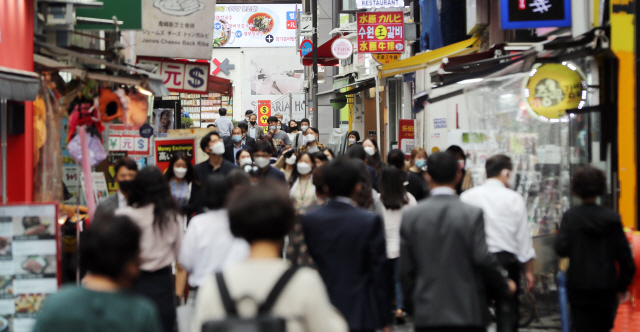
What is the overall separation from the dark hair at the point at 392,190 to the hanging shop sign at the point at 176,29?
19.6 feet

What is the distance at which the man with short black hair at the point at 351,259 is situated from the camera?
15.3ft

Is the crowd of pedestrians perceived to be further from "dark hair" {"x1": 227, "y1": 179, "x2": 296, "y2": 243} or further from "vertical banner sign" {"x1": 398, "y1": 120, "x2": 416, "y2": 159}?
"vertical banner sign" {"x1": 398, "y1": 120, "x2": 416, "y2": 159}

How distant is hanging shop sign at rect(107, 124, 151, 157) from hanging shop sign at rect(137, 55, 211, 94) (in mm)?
1508

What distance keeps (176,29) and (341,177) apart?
8.50 metres

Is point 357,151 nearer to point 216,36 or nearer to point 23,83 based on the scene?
point 23,83

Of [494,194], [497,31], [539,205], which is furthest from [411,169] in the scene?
[497,31]

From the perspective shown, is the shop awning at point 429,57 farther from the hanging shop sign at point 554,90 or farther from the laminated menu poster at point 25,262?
the laminated menu poster at point 25,262

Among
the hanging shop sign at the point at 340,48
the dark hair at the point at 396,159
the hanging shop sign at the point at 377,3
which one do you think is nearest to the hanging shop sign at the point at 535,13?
the dark hair at the point at 396,159

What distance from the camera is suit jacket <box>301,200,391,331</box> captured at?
15.3ft

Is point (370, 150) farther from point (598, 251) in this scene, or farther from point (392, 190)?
point (598, 251)

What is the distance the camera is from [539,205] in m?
8.65

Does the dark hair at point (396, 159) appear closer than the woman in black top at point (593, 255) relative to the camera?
No

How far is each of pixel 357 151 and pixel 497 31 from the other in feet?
15.1

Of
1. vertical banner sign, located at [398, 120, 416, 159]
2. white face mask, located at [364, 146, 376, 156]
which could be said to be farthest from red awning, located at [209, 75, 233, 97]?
white face mask, located at [364, 146, 376, 156]
